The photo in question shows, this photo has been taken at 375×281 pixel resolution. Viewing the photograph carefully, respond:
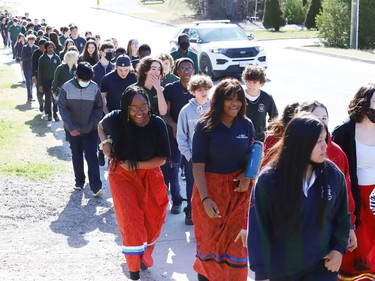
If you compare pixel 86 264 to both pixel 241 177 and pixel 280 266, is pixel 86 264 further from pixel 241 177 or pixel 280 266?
pixel 280 266

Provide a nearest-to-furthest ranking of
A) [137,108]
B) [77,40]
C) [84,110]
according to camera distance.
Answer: [137,108], [84,110], [77,40]

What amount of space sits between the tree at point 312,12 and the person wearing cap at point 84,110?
3628 cm

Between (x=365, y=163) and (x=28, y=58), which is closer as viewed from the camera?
(x=365, y=163)

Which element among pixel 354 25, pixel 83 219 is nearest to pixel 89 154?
pixel 83 219

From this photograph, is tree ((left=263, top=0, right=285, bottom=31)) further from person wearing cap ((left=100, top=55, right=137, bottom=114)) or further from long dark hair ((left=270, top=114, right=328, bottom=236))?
long dark hair ((left=270, top=114, right=328, bottom=236))

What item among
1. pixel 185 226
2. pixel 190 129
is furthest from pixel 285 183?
pixel 185 226

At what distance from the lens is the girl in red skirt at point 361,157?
16.7ft

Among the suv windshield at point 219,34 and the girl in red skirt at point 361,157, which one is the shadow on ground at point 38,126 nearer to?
the suv windshield at point 219,34

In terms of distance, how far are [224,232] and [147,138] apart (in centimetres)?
131

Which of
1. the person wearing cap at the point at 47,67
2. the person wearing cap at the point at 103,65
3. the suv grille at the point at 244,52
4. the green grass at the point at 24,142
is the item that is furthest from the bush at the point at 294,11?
the person wearing cap at the point at 103,65

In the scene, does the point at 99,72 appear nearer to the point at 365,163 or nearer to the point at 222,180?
the point at 222,180

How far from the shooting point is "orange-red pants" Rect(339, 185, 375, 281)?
4.99 metres

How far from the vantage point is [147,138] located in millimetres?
6355

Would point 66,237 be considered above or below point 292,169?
below
